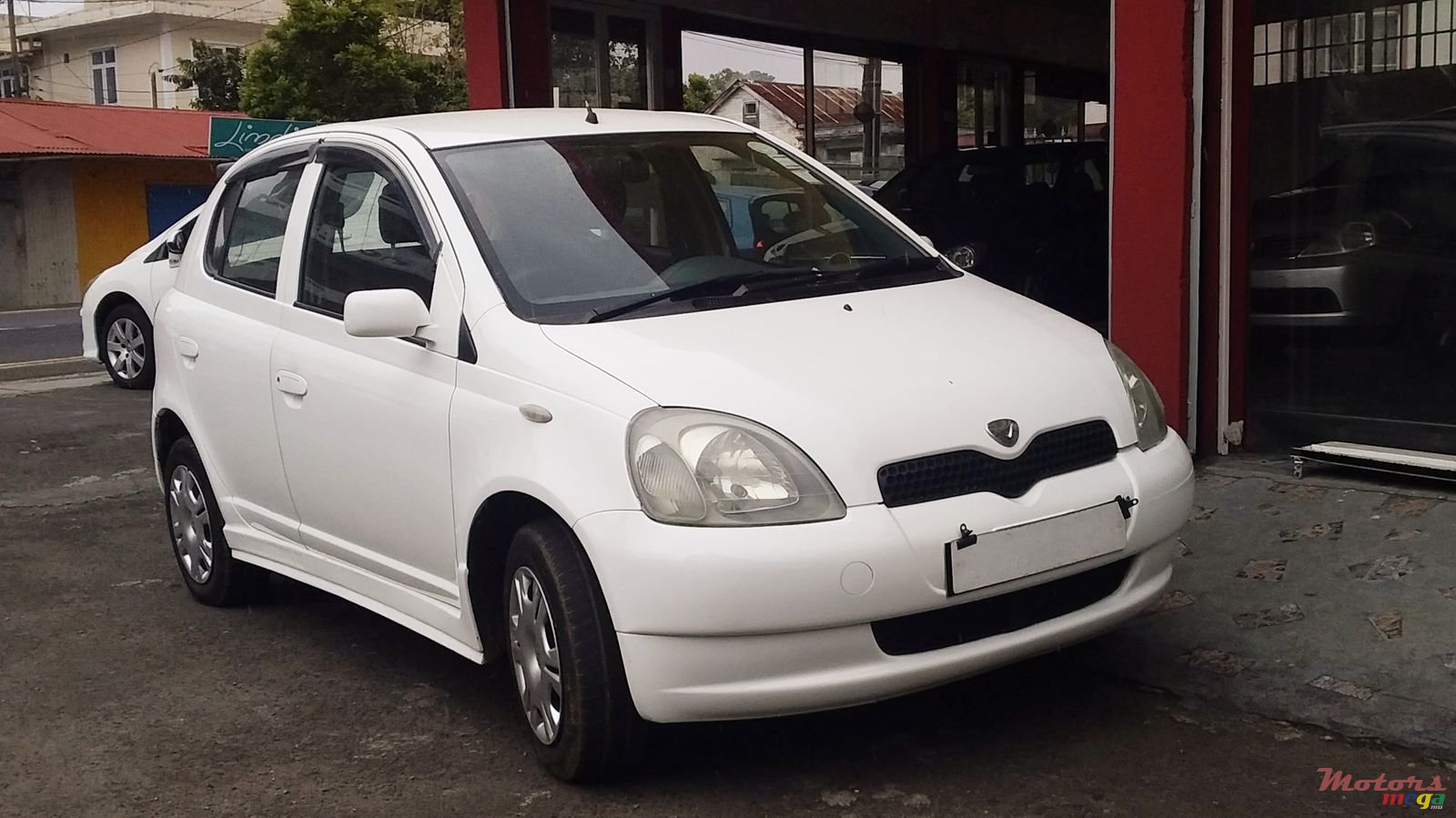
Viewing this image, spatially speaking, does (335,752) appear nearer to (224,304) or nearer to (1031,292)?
(224,304)

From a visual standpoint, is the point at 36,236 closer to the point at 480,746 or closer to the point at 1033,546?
the point at 480,746

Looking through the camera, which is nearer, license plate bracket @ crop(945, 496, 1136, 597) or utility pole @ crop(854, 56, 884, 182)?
license plate bracket @ crop(945, 496, 1136, 597)

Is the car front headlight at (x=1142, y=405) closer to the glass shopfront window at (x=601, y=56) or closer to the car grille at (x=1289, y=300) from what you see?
the car grille at (x=1289, y=300)

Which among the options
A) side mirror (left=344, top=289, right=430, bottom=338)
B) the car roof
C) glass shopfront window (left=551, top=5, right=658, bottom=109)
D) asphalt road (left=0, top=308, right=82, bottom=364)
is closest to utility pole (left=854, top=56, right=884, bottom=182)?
glass shopfront window (left=551, top=5, right=658, bottom=109)

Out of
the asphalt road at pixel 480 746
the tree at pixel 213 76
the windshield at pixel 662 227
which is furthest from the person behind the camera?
the tree at pixel 213 76

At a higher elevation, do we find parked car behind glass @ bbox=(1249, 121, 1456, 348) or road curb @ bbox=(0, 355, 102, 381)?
parked car behind glass @ bbox=(1249, 121, 1456, 348)

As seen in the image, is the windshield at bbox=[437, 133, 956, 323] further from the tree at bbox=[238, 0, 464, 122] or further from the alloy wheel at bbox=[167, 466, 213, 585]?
the tree at bbox=[238, 0, 464, 122]

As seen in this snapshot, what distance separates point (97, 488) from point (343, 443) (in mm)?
4147

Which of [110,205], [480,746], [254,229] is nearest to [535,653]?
[480,746]

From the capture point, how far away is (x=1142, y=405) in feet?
13.8

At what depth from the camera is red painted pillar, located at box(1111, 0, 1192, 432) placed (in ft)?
20.9

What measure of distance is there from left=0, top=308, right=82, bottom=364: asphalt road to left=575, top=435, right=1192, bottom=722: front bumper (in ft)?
47.9

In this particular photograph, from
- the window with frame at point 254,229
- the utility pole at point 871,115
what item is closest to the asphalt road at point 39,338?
the utility pole at point 871,115

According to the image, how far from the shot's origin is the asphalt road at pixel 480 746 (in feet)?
12.4
